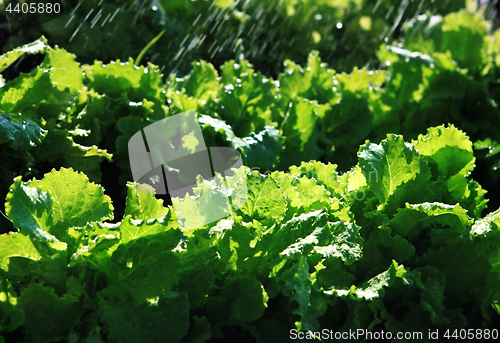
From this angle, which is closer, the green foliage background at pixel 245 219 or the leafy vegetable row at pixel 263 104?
the green foliage background at pixel 245 219

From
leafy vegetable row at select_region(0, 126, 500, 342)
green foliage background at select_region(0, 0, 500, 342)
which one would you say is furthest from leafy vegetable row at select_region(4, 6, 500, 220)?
leafy vegetable row at select_region(0, 126, 500, 342)

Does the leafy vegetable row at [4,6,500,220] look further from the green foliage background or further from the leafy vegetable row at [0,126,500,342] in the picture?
the leafy vegetable row at [0,126,500,342]

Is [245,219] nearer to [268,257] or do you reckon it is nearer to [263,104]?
[268,257]

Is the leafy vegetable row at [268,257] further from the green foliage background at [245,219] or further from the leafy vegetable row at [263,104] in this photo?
the leafy vegetable row at [263,104]

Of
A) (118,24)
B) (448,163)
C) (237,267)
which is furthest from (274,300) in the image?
(118,24)

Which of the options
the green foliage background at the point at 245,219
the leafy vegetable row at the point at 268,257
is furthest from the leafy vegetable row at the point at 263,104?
the leafy vegetable row at the point at 268,257

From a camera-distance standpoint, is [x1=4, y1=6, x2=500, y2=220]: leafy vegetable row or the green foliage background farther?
[x1=4, y1=6, x2=500, y2=220]: leafy vegetable row

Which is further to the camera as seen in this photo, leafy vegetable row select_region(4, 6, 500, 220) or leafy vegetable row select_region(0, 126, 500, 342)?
leafy vegetable row select_region(4, 6, 500, 220)

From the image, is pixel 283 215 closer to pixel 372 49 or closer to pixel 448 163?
pixel 448 163

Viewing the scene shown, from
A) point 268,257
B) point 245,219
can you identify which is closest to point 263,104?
point 245,219
